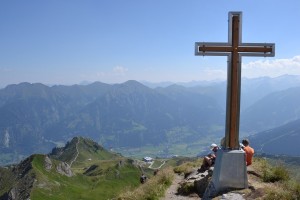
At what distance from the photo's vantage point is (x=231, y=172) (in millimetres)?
14133

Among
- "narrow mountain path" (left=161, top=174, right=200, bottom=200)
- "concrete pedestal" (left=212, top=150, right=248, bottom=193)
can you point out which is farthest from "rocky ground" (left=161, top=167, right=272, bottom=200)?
"concrete pedestal" (left=212, top=150, right=248, bottom=193)

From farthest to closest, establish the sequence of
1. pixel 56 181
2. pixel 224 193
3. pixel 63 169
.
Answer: pixel 63 169 < pixel 56 181 < pixel 224 193

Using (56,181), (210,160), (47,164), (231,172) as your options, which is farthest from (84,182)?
(231,172)

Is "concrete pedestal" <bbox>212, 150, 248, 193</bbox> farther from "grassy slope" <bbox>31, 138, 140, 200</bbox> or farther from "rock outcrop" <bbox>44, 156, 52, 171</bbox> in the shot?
"rock outcrop" <bbox>44, 156, 52, 171</bbox>

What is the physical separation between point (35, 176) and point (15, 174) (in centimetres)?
1825

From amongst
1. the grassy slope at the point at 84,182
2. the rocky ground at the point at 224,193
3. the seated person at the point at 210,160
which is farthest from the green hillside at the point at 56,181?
the rocky ground at the point at 224,193

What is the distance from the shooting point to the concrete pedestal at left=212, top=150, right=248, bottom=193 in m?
14.1

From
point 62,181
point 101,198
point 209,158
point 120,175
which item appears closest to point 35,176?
point 62,181

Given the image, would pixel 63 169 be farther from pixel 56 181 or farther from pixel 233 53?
pixel 233 53

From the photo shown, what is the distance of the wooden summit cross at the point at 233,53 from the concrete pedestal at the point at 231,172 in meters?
0.59

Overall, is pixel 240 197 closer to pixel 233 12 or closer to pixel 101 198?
pixel 233 12

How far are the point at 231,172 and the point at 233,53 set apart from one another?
4.55 metres

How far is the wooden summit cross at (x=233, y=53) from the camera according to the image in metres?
14.6

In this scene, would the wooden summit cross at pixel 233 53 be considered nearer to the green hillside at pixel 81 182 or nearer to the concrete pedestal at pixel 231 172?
the concrete pedestal at pixel 231 172
